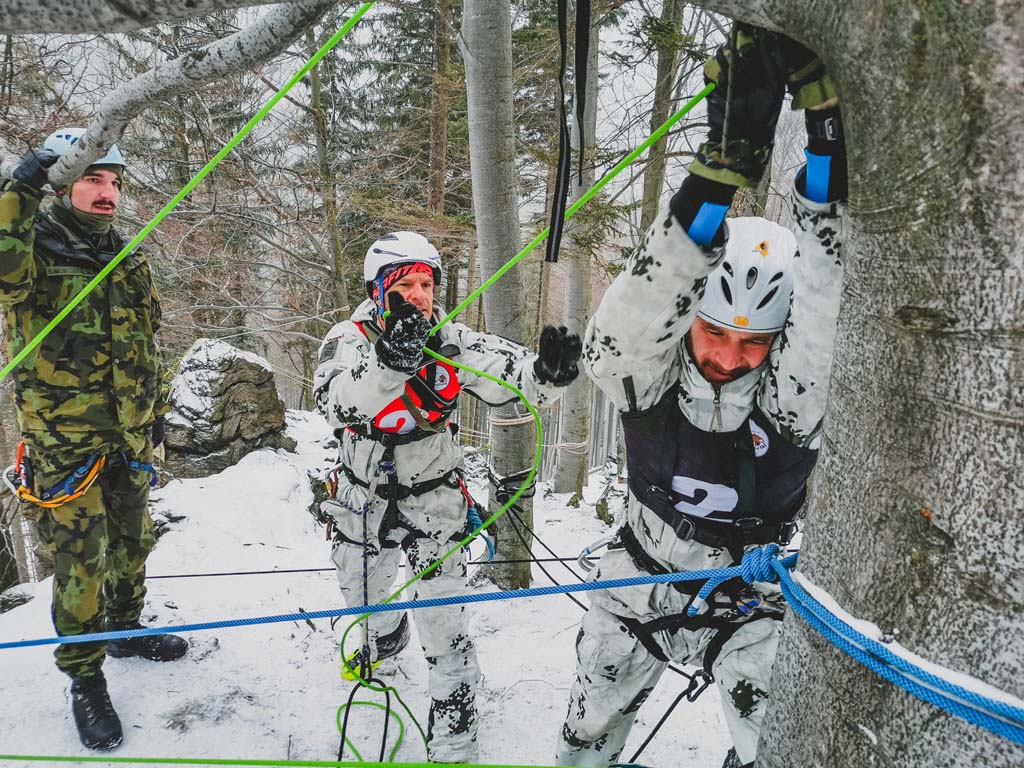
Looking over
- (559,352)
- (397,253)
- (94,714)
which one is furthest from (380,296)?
(94,714)

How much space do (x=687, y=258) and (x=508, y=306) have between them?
2.63 m

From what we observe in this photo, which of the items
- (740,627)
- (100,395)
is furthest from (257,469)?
(740,627)

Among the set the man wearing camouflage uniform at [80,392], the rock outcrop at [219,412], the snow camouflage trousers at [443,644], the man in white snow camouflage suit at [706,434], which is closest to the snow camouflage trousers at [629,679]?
the man in white snow camouflage suit at [706,434]

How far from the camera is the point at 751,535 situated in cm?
209

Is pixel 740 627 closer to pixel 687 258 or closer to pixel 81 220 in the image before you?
pixel 687 258

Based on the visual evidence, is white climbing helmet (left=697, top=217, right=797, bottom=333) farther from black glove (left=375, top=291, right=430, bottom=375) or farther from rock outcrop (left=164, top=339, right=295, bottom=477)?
rock outcrop (left=164, top=339, right=295, bottom=477)

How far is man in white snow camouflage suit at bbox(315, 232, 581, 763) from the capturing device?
9.23 ft

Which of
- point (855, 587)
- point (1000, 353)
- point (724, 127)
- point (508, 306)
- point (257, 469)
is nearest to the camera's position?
point (1000, 353)

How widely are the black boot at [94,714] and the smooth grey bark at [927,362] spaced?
342 cm

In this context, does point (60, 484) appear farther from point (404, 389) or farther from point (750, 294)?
point (750, 294)

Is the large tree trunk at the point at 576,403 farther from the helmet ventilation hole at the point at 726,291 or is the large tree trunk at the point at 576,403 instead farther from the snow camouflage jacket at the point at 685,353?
the helmet ventilation hole at the point at 726,291

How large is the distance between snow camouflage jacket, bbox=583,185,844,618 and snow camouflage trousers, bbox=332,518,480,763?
43.1 inches

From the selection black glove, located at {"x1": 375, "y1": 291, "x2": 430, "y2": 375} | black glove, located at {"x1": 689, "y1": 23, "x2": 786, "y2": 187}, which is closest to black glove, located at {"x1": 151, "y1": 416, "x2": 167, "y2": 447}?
black glove, located at {"x1": 375, "y1": 291, "x2": 430, "y2": 375}

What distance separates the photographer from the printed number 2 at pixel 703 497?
2.07m
